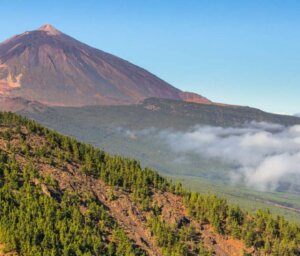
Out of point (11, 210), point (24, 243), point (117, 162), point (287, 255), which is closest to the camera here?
point (24, 243)

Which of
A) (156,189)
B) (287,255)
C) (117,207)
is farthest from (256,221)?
(117,207)

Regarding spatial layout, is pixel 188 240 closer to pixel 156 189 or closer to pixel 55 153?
pixel 156 189

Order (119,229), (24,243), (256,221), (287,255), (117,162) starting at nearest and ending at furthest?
(24,243)
(119,229)
(287,255)
(256,221)
(117,162)

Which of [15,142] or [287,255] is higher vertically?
[15,142]

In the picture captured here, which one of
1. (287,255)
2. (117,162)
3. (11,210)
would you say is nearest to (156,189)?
(117,162)

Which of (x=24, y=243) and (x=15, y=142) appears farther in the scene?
(x=15, y=142)

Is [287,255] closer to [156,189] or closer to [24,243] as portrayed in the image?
[156,189]
